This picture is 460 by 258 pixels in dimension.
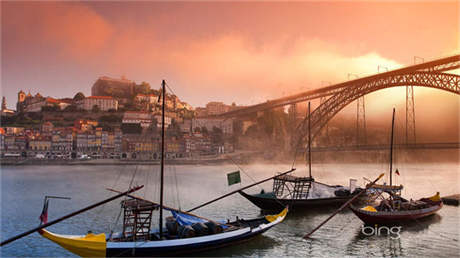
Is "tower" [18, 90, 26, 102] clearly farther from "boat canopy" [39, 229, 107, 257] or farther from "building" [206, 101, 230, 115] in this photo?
"boat canopy" [39, 229, 107, 257]

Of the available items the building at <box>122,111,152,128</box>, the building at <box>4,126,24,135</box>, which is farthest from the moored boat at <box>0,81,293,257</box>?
the building at <box>4,126,24,135</box>

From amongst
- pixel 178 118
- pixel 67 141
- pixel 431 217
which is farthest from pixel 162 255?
pixel 178 118

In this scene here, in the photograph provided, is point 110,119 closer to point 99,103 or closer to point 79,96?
point 99,103

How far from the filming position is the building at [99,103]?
8831cm

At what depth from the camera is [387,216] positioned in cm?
1234

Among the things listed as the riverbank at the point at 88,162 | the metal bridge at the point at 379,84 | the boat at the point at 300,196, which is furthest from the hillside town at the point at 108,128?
the boat at the point at 300,196

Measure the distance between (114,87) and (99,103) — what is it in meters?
12.8

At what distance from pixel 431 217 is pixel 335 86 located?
110 feet

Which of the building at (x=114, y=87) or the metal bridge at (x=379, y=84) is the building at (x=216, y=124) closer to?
the building at (x=114, y=87)

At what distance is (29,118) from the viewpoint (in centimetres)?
8388

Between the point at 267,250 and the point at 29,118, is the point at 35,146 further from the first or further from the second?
the point at 267,250

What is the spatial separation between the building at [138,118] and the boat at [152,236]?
7051cm

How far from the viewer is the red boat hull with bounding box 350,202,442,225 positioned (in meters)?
12.1

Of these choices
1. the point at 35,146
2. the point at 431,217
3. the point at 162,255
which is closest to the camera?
the point at 162,255
